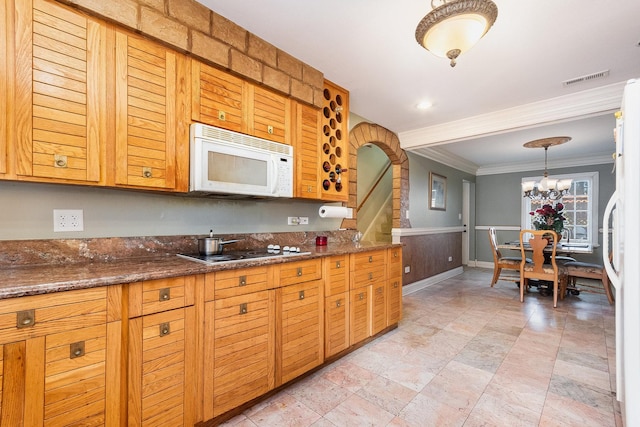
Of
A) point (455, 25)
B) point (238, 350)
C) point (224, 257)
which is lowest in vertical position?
point (238, 350)

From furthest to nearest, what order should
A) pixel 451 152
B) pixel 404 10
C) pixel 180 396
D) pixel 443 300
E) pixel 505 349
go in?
pixel 451 152 < pixel 443 300 < pixel 505 349 < pixel 404 10 < pixel 180 396

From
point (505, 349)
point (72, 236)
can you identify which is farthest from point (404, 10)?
point (505, 349)

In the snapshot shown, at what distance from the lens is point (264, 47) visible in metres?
2.16

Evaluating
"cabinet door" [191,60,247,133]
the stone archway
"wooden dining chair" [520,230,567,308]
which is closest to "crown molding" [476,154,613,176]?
"wooden dining chair" [520,230,567,308]

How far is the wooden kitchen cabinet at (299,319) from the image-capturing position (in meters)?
1.89

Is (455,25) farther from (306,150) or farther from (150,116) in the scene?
(150,116)

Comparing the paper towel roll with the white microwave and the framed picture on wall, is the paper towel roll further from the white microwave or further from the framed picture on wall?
the framed picture on wall

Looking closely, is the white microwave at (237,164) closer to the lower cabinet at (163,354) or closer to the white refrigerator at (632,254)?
the lower cabinet at (163,354)

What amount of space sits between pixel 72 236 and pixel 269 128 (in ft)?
4.59

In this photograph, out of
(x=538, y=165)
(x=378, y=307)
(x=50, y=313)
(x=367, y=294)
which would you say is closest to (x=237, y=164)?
(x=50, y=313)

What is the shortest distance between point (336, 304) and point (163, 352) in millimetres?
1292

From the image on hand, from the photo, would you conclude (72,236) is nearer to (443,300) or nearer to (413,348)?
(413,348)

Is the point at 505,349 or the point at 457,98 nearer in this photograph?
the point at 505,349

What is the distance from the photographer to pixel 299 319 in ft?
6.60
